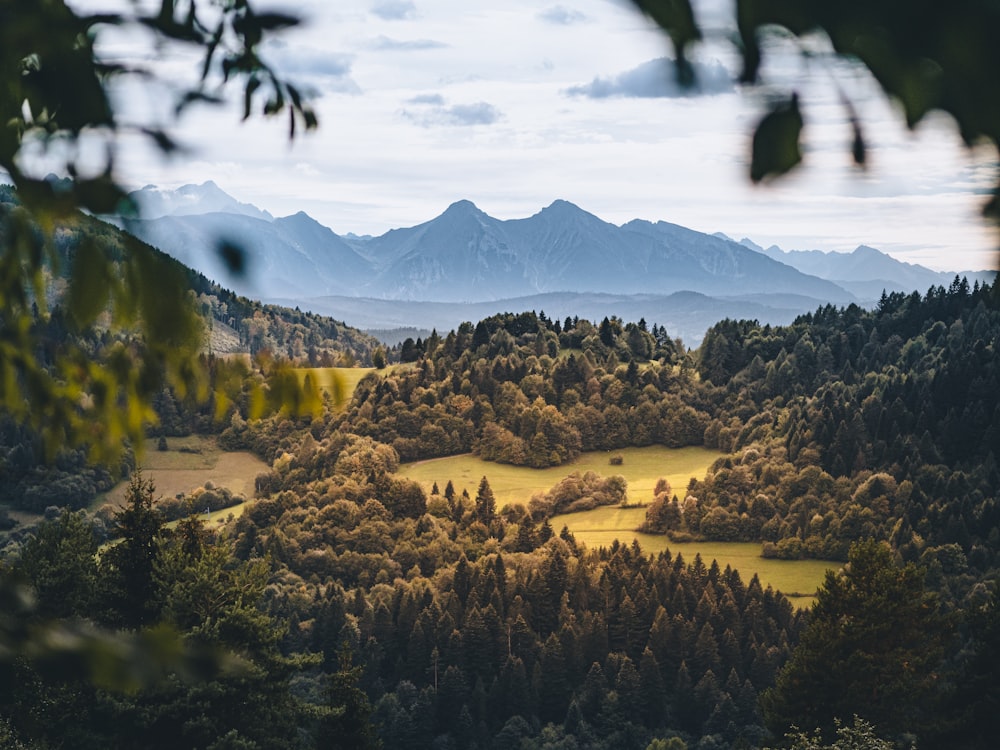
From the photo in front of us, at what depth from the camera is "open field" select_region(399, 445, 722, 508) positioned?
63188 millimetres

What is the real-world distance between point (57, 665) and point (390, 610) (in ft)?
138

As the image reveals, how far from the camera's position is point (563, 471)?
67625 mm

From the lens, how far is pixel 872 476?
5031cm

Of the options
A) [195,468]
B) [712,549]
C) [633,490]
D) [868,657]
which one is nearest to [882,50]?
[868,657]

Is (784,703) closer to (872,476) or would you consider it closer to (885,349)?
(872,476)

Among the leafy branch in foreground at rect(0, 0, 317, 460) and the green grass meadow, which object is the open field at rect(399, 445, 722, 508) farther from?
the leafy branch in foreground at rect(0, 0, 317, 460)

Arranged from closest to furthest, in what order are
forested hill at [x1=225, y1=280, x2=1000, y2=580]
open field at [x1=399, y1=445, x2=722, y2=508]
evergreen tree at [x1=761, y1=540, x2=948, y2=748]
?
evergreen tree at [x1=761, y1=540, x2=948, y2=748] < forested hill at [x1=225, y1=280, x2=1000, y2=580] < open field at [x1=399, y1=445, x2=722, y2=508]

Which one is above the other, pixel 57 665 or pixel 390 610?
pixel 57 665

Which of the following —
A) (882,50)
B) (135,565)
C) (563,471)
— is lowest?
(563,471)

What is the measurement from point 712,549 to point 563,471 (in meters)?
16.7

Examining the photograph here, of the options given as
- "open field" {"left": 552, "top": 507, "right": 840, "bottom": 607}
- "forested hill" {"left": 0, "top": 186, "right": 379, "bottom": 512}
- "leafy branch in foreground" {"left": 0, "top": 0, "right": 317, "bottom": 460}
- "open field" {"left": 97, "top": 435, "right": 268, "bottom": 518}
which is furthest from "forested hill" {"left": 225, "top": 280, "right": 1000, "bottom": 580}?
"leafy branch in foreground" {"left": 0, "top": 0, "right": 317, "bottom": 460}

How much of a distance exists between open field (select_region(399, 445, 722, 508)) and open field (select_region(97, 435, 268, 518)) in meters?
18.0

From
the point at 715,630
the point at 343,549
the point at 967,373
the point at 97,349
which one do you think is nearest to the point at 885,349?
the point at 967,373

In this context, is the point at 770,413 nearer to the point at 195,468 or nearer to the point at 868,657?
the point at 195,468
